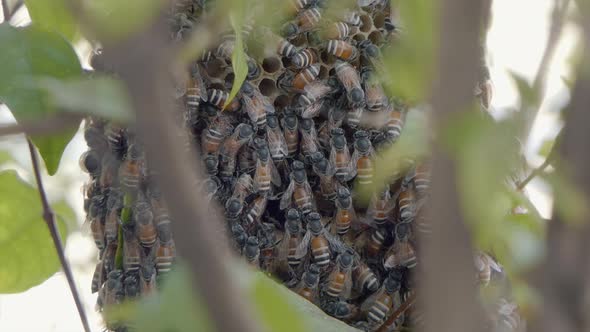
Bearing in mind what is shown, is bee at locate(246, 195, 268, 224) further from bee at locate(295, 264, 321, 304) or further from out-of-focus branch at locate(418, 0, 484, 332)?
out-of-focus branch at locate(418, 0, 484, 332)

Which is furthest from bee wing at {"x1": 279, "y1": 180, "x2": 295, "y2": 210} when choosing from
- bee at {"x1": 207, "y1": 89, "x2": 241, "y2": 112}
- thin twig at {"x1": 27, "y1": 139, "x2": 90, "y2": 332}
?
thin twig at {"x1": 27, "y1": 139, "x2": 90, "y2": 332}

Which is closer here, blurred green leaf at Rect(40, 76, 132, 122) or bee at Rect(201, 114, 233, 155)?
blurred green leaf at Rect(40, 76, 132, 122)

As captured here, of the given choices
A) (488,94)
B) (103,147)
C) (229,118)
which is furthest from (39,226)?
(488,94)

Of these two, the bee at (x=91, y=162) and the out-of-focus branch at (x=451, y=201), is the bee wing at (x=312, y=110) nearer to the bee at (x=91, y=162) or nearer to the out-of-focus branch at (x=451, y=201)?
the bee at (x=91, y=162)

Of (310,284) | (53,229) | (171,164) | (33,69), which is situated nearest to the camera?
(171,164)

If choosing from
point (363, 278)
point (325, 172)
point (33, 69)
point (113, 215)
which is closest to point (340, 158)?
point (325, 172)

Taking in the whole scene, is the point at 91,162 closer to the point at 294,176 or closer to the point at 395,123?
the point at 294,176

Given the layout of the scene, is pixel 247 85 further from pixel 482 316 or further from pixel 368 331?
pixel 482 316
